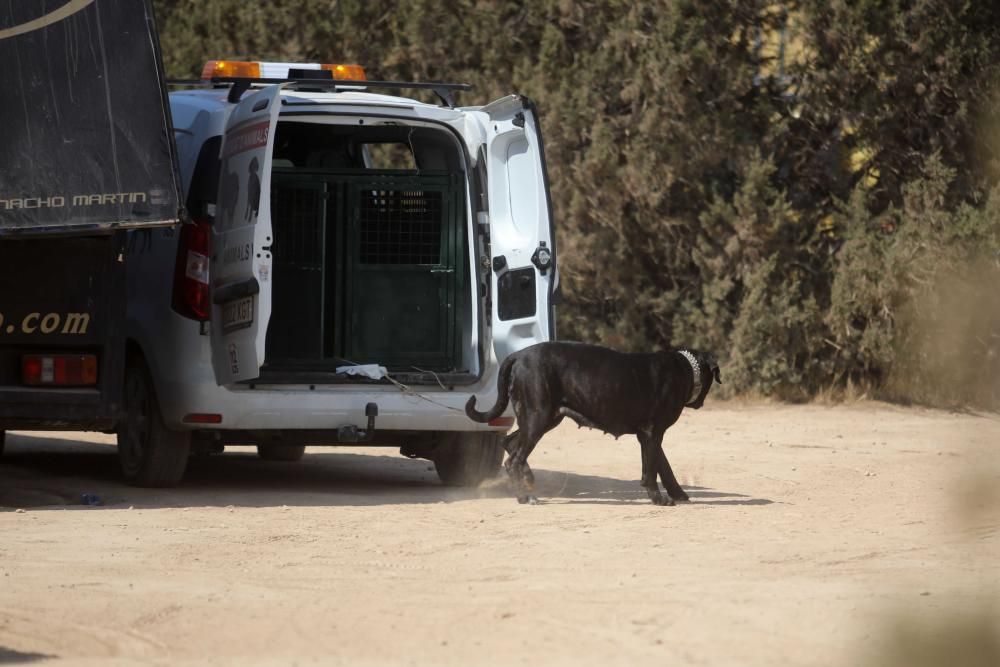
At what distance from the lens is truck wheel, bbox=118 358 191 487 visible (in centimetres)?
995

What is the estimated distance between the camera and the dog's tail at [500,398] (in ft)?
32.4

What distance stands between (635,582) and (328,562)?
1458 millimetres

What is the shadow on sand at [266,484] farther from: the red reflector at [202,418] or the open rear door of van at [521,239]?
the open rear door of van at [521,239]

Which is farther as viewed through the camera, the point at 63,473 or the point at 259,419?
the point at 63,473

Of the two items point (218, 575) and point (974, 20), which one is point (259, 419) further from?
point (974, 20)

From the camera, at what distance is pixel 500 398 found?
9.94 m

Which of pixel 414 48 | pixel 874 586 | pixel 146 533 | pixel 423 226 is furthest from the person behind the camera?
pixel 414 48

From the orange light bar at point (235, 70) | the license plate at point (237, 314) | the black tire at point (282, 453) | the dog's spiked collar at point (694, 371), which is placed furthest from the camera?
the black tire at point (282, 453)

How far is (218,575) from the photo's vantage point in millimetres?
7344

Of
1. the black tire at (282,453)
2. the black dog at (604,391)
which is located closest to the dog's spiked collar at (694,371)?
the black dog at (604,391)

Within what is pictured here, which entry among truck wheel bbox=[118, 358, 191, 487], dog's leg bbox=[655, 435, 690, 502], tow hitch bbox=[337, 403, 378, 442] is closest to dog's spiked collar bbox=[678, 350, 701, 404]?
dog's leg bbox=[655, 435, 690, 502]

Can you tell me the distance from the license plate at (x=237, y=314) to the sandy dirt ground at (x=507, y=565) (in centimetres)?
101

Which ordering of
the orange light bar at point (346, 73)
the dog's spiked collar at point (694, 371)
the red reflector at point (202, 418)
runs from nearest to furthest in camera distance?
the red reflector at point (202, 418)
the dog's spiked collar at point (694, 371)
the orange light bar at point (346, 73)

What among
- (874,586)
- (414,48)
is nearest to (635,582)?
(874,586)
